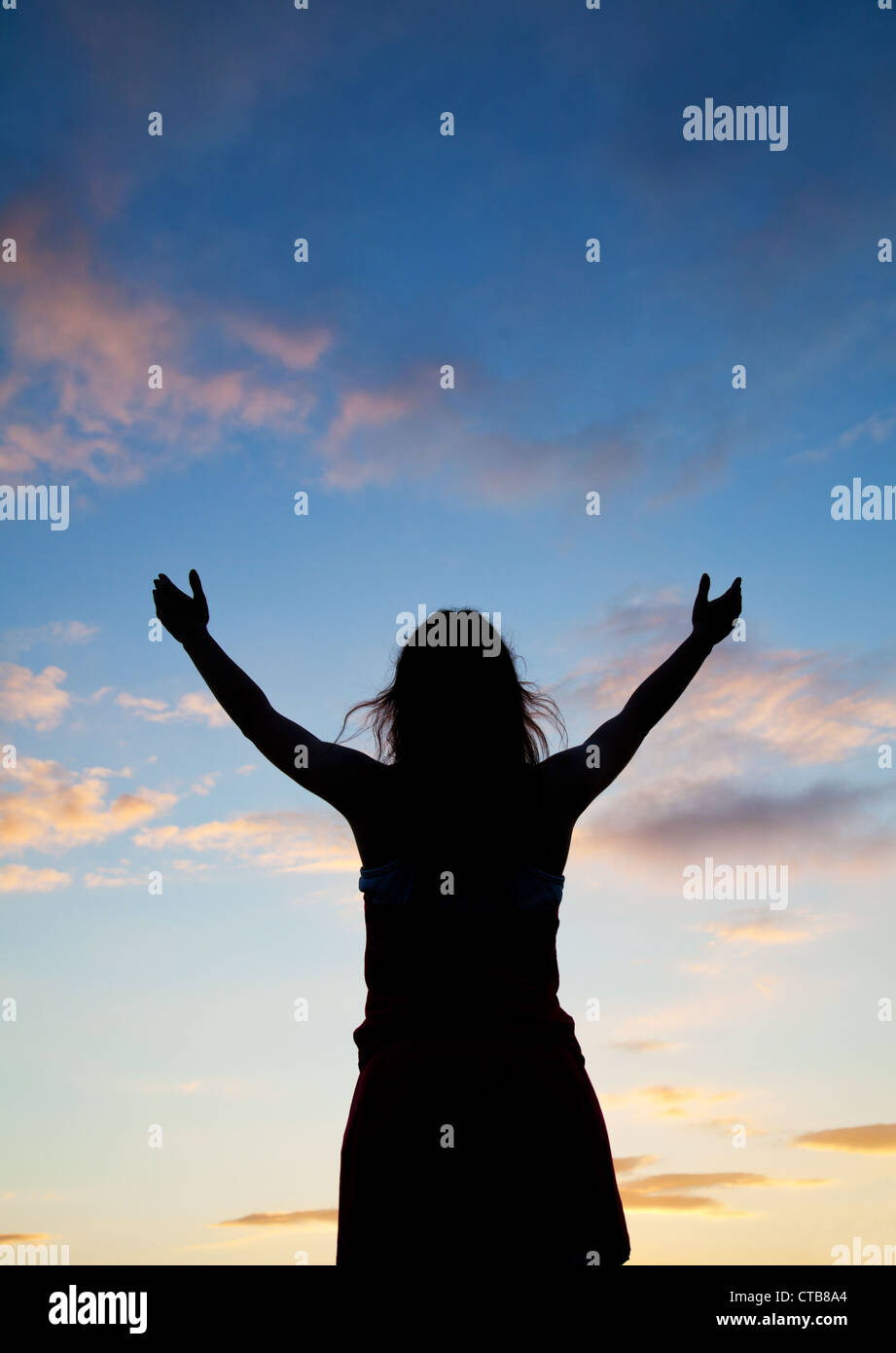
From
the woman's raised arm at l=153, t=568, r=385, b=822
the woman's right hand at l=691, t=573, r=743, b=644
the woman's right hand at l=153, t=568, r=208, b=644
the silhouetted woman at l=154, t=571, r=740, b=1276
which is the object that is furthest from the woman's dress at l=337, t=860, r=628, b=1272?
the woman's right hand at l=691, t=573, r=743, b=644

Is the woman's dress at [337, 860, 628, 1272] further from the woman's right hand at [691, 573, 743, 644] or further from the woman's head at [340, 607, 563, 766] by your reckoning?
the woman's right hand at [691, 573, 743, 644]

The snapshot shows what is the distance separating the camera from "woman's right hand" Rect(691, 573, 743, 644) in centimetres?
398

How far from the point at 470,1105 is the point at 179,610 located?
1.97 m

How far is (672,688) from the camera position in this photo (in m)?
3.62

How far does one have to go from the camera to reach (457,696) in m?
3.26

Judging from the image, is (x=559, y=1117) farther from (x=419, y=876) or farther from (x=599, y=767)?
(x=599, y=767)

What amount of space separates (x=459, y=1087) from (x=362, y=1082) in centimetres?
29

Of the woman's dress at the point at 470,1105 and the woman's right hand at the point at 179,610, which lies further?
the woman's right hand at the point at 179,610

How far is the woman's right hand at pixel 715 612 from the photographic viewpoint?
398 centimetres

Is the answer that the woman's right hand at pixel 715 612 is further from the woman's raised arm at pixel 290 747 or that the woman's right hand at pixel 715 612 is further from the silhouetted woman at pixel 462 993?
the woman's raised arm at pixel 290 747
